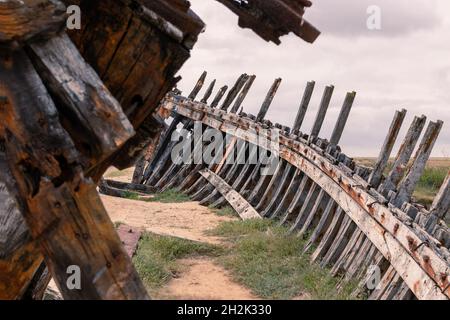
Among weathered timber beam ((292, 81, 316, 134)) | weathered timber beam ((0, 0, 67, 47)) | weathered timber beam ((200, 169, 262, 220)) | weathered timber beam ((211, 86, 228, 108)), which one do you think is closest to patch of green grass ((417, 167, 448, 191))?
weathered timber beam ((292, 81, 316, 134))

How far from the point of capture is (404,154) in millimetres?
6672

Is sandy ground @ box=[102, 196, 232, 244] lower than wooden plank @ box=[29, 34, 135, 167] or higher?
lower

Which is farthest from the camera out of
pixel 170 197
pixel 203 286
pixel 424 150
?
pixel 170 197

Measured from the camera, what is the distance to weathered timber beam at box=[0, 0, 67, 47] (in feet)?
7.54

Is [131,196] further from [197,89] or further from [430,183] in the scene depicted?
[430,183]

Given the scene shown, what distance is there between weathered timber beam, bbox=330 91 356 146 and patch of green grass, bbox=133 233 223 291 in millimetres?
2482

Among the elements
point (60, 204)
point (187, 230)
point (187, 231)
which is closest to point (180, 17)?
point (60, 204)

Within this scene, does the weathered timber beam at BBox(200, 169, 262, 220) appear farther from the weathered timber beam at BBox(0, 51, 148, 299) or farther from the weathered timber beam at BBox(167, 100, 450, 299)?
the weathered timber beam at BBox(0, 51, 148, 299)

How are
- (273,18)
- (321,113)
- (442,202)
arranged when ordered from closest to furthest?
(273,18) < (442,202) < (321,113)

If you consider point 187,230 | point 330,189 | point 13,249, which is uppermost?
point 330,189

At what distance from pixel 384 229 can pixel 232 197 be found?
23.3 ft

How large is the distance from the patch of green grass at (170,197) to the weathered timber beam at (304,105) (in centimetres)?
426

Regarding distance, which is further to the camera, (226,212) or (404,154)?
(226,212)
